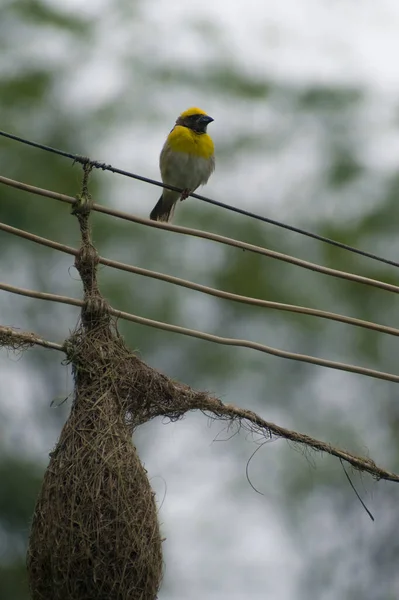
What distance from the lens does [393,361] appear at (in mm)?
11875

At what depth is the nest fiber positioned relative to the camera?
3.74 m

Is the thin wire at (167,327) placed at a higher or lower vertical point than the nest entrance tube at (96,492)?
higher

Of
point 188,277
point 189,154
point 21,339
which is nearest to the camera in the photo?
point 21,339

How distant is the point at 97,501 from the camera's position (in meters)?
3.83

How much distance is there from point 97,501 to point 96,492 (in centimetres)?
3

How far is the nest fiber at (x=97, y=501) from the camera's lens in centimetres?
374

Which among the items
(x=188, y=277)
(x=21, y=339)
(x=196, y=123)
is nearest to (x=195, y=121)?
(x=196, y=123)

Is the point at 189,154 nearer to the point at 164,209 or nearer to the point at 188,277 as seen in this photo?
the point at 164,209

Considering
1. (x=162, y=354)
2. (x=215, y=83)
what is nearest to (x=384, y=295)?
(x=162, y=354)

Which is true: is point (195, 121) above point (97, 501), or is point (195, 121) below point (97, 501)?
above

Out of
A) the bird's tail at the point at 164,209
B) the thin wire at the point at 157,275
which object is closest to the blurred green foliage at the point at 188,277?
the bird's tail at the point at 164,209

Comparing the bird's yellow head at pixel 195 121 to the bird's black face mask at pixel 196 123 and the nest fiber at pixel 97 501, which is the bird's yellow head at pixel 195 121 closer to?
the bird's black face mask at pixel 196 123

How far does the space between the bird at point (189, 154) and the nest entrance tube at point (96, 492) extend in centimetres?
226

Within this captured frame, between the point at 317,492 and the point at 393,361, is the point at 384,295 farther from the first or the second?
the point at 317,492
